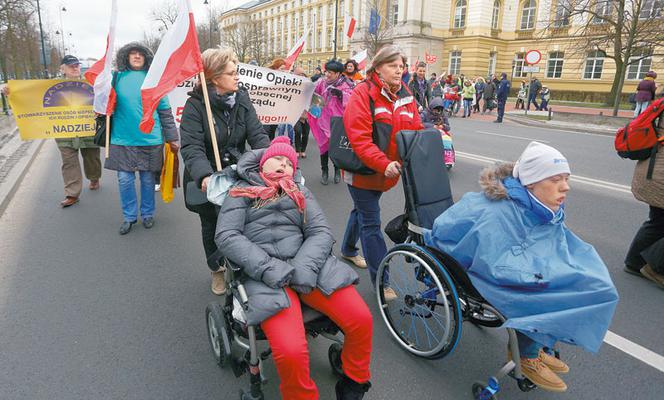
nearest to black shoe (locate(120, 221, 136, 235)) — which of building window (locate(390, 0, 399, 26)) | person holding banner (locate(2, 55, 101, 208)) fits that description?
person holding banner (locate(2, 55, 101, 208))

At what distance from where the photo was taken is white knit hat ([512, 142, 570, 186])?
239 centimetres

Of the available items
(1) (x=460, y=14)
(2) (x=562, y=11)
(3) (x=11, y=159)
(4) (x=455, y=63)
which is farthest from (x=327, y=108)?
(1) (x=460, y=14)

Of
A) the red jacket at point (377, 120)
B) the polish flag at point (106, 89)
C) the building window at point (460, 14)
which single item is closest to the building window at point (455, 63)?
the building window at point (460, 14)

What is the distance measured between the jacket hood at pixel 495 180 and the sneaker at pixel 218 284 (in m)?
2.27

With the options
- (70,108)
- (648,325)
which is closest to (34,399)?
(648,325)

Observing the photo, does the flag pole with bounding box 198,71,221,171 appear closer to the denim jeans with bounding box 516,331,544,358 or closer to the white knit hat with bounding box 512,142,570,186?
the white knit hat with bounding box 512,142,570,186

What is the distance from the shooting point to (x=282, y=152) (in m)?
2.73

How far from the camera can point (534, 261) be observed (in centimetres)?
231

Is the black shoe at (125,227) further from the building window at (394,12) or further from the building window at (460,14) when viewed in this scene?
the building window at (394,12)

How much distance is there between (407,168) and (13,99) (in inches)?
210

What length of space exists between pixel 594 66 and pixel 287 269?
131 feet

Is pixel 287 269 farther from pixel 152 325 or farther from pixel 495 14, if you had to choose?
pixel 495 14

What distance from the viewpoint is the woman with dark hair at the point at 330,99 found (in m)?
7.33

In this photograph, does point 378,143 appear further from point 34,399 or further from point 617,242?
point 617,242
